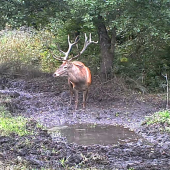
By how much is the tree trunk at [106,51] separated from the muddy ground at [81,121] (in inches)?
20.1

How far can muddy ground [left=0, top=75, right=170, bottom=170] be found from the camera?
5477 millimetres

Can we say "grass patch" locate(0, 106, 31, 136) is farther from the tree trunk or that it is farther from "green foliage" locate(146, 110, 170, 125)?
the tree trunk

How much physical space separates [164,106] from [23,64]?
24.8ft

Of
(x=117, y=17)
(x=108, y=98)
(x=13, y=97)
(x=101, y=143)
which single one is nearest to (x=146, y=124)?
(x=101, y=143)

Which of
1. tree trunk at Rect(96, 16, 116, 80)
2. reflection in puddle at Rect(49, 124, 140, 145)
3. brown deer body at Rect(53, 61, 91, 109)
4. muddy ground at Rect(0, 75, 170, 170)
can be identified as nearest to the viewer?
muddy ground at Rect(0, 75, 170, 170)

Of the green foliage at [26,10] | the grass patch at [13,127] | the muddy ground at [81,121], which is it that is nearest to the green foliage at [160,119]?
the muddy ground at [81,121]

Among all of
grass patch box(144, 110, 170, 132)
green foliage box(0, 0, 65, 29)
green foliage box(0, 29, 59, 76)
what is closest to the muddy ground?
grass patch box(144, 110, 170, 132)

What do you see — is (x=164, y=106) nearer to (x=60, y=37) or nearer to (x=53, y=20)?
(x=53, y=20)

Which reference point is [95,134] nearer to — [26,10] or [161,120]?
[161,120]

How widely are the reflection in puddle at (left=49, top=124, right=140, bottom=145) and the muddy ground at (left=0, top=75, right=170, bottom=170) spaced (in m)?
0.28

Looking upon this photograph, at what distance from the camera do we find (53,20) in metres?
11.4

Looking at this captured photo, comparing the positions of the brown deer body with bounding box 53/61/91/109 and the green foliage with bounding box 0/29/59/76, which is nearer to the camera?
the brown deer body with bounding box 53/61/91/109

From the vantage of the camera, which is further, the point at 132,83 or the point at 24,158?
the point at 132,83

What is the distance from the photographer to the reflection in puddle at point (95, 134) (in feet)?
24.4
